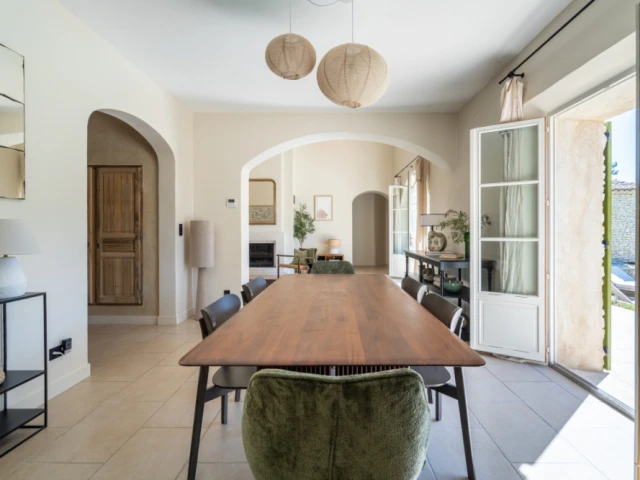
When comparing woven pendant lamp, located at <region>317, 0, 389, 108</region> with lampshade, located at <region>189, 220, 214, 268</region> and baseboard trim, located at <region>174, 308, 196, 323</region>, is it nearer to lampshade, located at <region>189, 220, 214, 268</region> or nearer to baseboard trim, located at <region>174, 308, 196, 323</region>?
lampshade, located at <region>189, 220, 214, 268</region>

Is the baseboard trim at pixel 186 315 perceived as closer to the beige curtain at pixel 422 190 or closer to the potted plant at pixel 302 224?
the beige curtain at pixel 422 190

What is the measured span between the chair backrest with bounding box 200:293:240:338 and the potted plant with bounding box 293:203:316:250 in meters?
8.03

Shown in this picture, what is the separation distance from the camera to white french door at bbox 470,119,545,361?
3.18m

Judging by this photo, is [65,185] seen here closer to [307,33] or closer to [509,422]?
[307,33]

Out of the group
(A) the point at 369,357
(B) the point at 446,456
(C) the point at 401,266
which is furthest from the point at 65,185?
(C) the point at 401,266

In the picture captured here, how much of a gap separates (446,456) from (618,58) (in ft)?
8.58

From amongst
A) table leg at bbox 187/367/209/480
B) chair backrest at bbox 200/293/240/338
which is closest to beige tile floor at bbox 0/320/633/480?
table leg at bbox 187/367/209/480

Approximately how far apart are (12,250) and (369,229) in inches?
428

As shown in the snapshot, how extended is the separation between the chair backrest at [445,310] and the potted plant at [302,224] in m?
8.01

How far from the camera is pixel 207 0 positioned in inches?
100

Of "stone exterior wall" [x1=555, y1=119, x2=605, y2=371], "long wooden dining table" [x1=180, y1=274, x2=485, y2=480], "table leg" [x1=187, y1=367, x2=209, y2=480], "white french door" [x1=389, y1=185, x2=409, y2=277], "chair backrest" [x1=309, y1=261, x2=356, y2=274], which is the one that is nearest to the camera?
"long wooden dining table" [x1=180, y1=274, x2=485, y2=480]

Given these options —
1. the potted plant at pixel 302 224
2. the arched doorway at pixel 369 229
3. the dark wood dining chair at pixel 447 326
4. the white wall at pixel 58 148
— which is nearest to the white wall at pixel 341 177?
the potted plant at pixel 302 224

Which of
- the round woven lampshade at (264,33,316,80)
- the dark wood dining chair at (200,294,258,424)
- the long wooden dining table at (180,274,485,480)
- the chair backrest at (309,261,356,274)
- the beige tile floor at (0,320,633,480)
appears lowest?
the beige tile floor at (0,320,633,480)

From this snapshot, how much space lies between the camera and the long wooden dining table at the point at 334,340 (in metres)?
1.13
